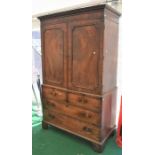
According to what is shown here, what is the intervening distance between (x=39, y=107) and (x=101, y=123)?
1.90m

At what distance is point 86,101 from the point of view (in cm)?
244

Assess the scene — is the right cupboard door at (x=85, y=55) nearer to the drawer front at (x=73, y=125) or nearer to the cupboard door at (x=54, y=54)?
the cupboard door at (x=54, y=54)

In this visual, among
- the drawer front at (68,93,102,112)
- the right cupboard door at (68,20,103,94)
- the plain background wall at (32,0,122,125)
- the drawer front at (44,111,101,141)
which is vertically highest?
the plain background wall at (32,0,122,125)

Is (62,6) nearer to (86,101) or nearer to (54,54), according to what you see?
(54,54)

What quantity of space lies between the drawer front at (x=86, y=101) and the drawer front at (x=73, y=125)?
0.87ft

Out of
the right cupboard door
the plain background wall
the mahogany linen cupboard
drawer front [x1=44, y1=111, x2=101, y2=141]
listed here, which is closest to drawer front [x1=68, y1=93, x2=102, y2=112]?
the mahogany linen cupboard

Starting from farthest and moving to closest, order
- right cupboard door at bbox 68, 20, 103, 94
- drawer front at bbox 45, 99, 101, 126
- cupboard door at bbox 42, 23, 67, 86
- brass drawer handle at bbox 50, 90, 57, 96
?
brass drawer handle at bbox 50, 90, 57, 96 → cupboard door at bbox 42, 23, 67, 86 → drawer front at bbox 45, 99, 101, 126 → right cupboard door at bbox 68, 20, 103, 94

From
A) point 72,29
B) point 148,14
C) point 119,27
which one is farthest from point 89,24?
point 148,14

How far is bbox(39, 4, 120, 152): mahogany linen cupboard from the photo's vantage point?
226 cm

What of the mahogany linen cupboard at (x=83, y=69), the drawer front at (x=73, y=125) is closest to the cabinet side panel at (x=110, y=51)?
the mahogany linen cupboard at (x=83, y=69)

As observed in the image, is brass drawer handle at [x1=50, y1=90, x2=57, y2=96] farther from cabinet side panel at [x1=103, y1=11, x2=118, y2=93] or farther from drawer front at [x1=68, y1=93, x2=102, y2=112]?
cabinet side panel at [x1=103, y1=11, x2=118, y2=93]

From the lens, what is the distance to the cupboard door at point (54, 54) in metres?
2.66

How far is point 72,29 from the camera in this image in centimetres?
246
